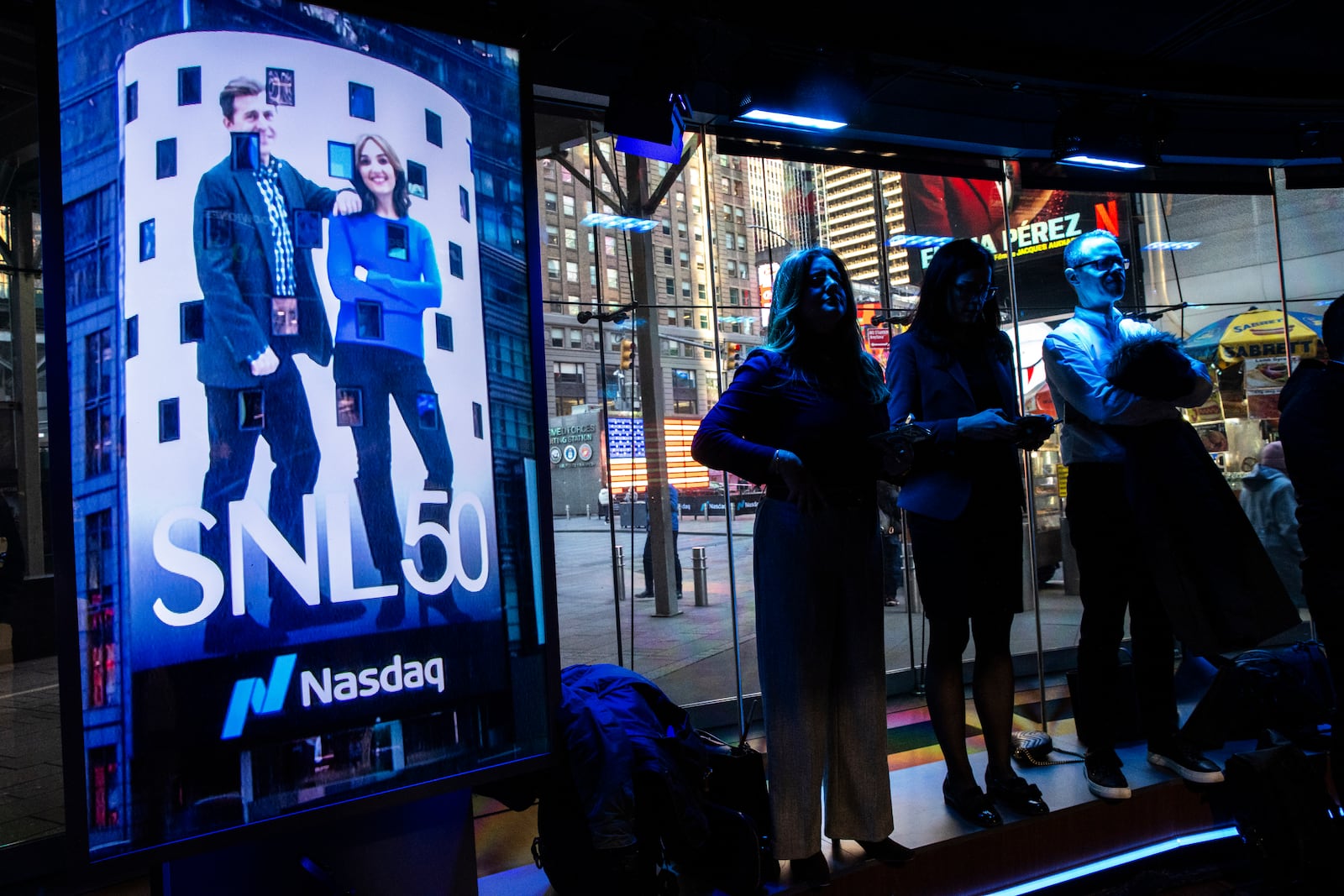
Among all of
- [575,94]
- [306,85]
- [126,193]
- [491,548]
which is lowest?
[491,548]

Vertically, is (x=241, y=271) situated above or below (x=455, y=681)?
above

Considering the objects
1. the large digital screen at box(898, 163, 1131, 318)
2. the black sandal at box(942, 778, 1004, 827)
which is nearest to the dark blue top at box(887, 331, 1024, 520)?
the black sandal at box(942, 778, 1004, 827)

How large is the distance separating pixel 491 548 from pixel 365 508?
→ 1.01 feet

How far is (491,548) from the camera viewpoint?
1.95m

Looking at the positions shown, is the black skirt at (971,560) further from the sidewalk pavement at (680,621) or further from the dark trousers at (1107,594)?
the sidewalk pavement at (680,621)

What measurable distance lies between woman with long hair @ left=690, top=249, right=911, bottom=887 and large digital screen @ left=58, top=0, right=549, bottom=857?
0.57 m

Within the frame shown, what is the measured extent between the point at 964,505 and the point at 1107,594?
76 centimetres

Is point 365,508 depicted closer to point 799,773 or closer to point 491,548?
point 491,548

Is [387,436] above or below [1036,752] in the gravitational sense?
above

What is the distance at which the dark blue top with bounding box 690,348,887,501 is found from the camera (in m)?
2.07

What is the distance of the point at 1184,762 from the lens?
264cm

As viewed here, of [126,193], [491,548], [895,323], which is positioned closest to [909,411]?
[491,548]

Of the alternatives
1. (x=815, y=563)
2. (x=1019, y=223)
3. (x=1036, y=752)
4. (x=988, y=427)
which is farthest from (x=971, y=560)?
(x=1019, y=223)

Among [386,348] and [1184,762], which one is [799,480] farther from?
[1184,762]
